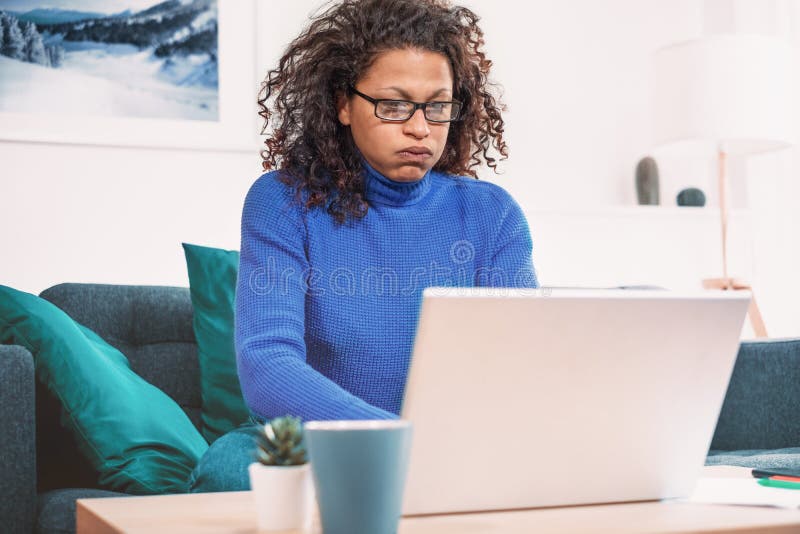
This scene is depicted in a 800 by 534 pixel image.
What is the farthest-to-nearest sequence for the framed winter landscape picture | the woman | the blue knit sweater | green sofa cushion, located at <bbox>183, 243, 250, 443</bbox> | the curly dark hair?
the framed winter landscape picture, green sofa cushion, located at <bbox>183, 243, 250, 443</bbox>, the curly dark hair, the woman, the blue knit sweater

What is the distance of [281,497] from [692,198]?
2.86m

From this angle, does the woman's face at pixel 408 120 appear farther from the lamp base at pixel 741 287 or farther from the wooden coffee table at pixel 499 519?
the lamp base at pixel 741 287

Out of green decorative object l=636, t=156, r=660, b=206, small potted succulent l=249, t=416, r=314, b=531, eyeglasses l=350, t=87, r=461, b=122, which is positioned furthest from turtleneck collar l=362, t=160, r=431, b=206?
green decorative object l=636, t=156, r=660, b=206

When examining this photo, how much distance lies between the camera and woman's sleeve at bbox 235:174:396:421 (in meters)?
1.09

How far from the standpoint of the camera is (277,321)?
4.16ft

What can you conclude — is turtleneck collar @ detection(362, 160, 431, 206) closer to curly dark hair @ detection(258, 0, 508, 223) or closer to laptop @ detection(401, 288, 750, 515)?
curly dark hair @ detection(258, 0, 508, 223)

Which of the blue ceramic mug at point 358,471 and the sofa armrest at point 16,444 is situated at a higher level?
the blue ceramic mug at point 358,471

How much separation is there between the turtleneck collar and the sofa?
2.01 feet

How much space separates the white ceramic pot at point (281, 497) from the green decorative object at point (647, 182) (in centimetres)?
273

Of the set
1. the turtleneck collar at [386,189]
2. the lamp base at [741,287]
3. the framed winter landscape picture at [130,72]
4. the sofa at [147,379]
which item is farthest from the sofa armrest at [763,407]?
the framed winter landscape picture at [130,72]

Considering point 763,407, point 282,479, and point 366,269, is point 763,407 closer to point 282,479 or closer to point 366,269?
point 366,269

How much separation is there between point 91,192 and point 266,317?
5.22ft

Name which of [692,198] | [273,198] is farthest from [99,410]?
[692,198]

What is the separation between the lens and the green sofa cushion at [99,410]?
169 cm
